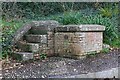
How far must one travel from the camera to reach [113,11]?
28.1 feet

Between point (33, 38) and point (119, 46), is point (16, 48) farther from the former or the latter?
point (119, 46)

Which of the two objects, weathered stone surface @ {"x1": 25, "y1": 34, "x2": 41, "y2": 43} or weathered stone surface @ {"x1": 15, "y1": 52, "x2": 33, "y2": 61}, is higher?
weathered stone surface @ {"x1": 25, "y1": 34, "x2": 41, "y2": 43}

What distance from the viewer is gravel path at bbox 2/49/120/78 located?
4.76 m

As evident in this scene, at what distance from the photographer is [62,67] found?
17.2 ft

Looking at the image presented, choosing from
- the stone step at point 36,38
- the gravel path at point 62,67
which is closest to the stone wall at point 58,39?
the stone step at point 36,38

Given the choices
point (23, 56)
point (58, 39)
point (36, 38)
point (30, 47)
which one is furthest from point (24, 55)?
point (58, 39)

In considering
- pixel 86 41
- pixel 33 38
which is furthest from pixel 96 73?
pixel 33 38

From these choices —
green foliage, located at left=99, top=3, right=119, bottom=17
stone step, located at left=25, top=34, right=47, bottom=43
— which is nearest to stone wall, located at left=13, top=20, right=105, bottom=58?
stone step, located at left=25, top=34, right=47, bottom=43

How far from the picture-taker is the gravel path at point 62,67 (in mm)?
4758

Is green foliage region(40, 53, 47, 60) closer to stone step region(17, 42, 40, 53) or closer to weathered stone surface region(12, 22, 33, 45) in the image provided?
stone step region(17, 42, 40, 53)

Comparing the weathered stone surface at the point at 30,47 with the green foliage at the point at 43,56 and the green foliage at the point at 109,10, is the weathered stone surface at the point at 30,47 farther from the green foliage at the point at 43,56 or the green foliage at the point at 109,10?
the green foliage at the point at 109,10

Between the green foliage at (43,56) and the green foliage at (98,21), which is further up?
the green foliage at (98,21)

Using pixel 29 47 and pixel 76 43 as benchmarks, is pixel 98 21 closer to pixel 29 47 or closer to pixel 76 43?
pixel 76 43

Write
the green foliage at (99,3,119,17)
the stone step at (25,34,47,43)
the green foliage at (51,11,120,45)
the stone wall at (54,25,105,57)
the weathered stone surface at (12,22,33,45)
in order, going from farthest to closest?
the green foliage at (99,3,119,17) < the green foliage at (51,11,120,45) < the weathered stone surface at (12,22,33,45) < the stone step at (25,34,47,43) < the stone wall at (54,25,105,57)
